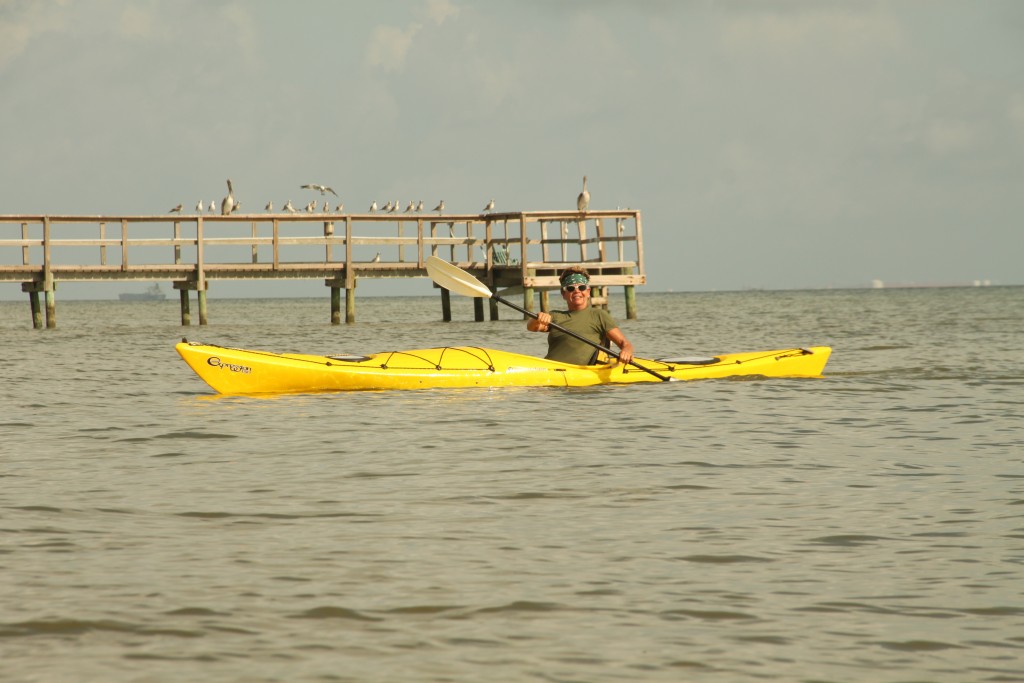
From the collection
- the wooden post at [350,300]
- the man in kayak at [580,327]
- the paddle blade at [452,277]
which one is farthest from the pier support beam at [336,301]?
the man in kayak at [580,327]

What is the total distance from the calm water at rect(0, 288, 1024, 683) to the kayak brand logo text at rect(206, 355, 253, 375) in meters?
0.88

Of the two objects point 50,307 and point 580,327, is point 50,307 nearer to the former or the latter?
point 50,307

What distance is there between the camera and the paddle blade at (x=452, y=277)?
1382 cm

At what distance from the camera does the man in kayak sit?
1213cm

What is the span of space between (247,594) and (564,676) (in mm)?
1389

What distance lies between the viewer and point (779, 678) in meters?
3.93

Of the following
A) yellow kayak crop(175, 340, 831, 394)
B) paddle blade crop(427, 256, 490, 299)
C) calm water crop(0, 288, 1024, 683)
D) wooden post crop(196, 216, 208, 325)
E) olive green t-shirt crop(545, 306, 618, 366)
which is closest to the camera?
calm water crop(0, 288, 1024, 683)

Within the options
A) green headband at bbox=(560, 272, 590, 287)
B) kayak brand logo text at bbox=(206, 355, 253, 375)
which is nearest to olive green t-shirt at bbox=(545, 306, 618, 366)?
green headband at bbox=(560, 272, 590, 287)

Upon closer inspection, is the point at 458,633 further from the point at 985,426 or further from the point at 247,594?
the point at 985,426

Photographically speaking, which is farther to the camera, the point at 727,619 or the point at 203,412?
the point at 203,412

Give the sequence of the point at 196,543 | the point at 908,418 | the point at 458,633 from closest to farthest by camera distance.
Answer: the point at 458,633 < the point at 196,543 < the point at 908,418

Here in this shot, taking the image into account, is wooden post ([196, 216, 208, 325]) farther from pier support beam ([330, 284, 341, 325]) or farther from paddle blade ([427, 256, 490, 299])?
paddle blade ([427, 256, 490, 299])

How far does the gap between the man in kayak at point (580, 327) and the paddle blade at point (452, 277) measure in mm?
1409

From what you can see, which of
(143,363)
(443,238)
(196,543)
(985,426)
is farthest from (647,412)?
(443,238)
